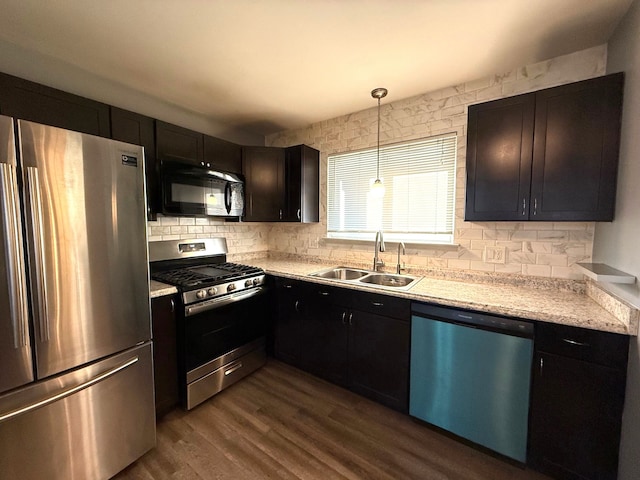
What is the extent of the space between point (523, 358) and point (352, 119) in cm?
252

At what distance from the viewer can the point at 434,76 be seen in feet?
6.93

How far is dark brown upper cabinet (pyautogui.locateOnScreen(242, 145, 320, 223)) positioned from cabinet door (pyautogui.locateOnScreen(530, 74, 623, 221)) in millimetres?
1983

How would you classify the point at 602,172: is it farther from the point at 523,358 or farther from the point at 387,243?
the point at 387,243

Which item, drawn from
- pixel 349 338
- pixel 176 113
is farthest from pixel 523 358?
pixel 176 113

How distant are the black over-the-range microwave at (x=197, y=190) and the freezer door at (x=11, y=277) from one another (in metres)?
1.05

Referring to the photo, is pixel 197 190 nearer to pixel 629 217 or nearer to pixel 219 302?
pixel 219 302

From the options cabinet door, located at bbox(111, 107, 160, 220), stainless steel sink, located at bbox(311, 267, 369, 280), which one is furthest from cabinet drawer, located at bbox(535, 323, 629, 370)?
cabinet door, located at bbox(111, 107, 160, 220)

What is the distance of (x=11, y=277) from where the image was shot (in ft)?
3.70

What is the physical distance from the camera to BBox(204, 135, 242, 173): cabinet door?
2.59 meters

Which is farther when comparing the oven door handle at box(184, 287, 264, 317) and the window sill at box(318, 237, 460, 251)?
the window sill at box(318, 237, 460, 251)

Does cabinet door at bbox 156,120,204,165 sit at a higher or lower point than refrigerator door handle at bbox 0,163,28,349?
higher

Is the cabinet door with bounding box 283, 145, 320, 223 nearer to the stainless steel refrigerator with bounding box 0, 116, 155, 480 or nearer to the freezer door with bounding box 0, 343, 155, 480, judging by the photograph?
the stainless steel refrigerator with bounding box 0, 116, 155, 480

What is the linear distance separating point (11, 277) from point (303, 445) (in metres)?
1.81

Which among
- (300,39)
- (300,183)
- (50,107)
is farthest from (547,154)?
(50,107)
